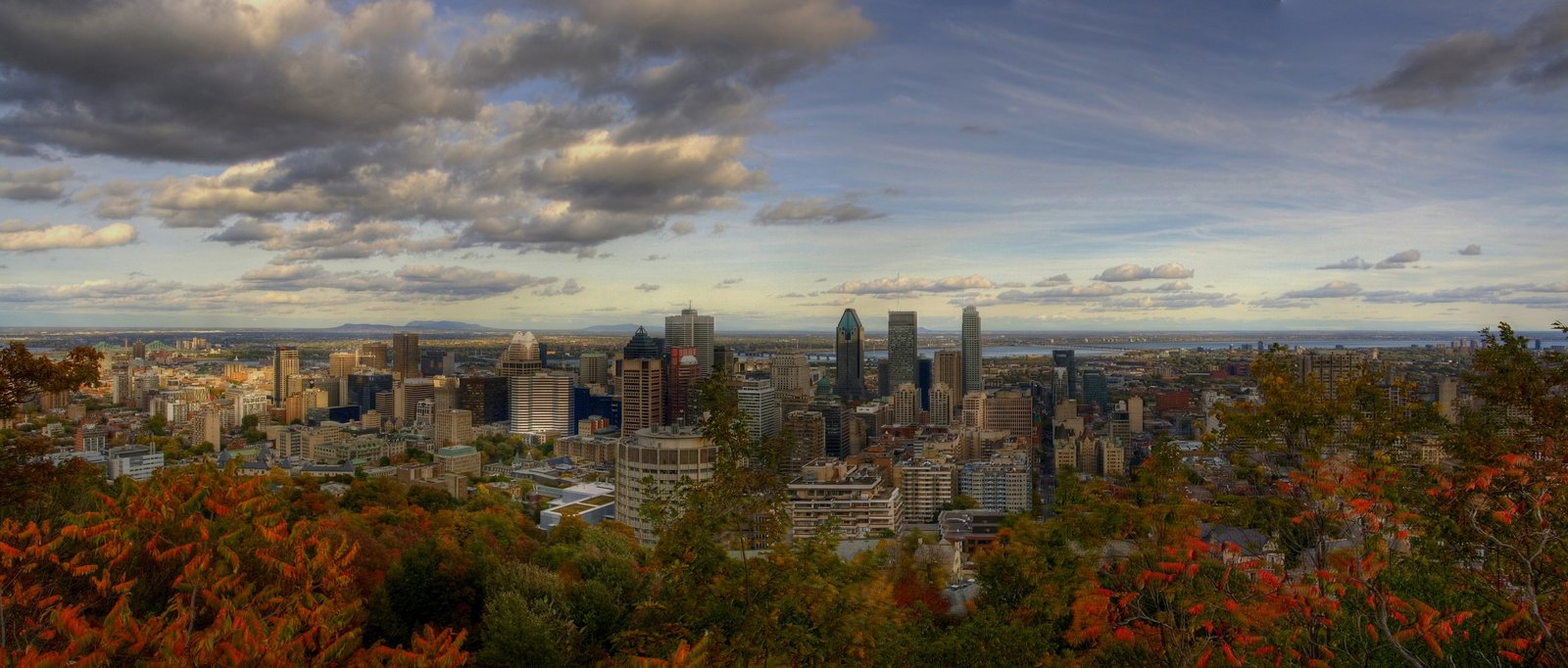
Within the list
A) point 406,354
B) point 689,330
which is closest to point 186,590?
point 689,330

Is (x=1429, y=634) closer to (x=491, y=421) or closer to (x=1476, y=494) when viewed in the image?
(x=1476, y=494)

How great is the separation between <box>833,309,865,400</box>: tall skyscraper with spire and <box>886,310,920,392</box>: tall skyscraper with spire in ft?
9.01

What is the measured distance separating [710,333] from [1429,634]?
74.5 m

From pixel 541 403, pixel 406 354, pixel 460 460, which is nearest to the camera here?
pixel 460 460

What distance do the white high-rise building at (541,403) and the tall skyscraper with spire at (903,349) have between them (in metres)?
27.8

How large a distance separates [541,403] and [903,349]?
33.4 metres

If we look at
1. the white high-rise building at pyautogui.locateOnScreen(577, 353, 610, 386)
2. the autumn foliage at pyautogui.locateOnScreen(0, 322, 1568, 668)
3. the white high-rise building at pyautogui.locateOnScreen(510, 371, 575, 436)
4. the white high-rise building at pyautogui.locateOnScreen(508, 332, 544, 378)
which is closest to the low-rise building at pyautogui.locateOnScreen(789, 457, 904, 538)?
the autumn foliage at pyautogui.locateOnScreen(0, 322, 1568, 668)

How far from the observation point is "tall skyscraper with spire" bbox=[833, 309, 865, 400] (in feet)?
256

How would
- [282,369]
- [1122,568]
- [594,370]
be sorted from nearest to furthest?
[1122,568], [282,369], [594,370]

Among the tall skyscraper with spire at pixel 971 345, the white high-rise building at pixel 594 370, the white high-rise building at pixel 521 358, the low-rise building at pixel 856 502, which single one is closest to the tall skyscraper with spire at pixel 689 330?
the white high-rise building at pixel 594 370

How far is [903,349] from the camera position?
3147 inches

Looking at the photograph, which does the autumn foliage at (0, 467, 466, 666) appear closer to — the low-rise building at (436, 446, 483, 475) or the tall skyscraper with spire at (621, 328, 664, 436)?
the low-rise building at (436, 446, 483, 475)

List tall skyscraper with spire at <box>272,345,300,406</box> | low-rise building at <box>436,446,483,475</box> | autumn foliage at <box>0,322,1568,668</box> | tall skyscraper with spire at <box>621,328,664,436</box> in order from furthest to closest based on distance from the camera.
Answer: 1. tall skyscraper with spire at <box>272,345,300,406</box>
2. tall skyscraper with spire at <box>621,328,664,436</box>
3. low-rise building at <box>436,446,483,475</box>
4. autumn foliage at <box>0,322,1568,668</box>

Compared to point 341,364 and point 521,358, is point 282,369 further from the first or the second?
point 521,358
